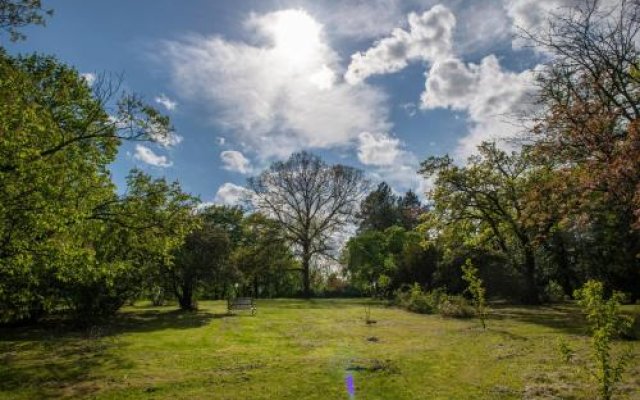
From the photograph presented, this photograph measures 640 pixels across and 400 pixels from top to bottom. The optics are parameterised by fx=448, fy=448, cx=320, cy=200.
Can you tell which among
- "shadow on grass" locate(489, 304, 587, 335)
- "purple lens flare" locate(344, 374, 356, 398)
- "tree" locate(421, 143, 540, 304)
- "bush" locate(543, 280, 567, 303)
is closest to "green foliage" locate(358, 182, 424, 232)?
"bush" locate(543, 280, 567, 303)

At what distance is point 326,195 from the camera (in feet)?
167

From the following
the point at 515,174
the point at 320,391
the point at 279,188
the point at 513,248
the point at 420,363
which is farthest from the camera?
the point at 279,188

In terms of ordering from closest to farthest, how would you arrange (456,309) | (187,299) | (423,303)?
(456,309), (423,303), (187,299)

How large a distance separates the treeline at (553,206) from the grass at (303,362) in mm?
4083

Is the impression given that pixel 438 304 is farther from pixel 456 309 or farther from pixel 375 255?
pixel 375 255

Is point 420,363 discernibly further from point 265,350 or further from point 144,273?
point 144,273

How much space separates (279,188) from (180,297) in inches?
854

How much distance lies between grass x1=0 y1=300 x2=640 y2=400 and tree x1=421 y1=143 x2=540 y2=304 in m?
11.1

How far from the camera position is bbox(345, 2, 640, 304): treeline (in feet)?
41.2

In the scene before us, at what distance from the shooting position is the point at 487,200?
30.5 m

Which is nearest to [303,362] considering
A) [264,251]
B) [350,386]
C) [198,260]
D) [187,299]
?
[350,386]

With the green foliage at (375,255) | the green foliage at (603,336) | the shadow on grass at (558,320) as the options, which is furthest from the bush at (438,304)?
the green foliage at (603,336)

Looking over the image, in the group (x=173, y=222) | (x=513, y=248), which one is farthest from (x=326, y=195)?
(x=173, y=222)

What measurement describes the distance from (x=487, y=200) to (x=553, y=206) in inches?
602
